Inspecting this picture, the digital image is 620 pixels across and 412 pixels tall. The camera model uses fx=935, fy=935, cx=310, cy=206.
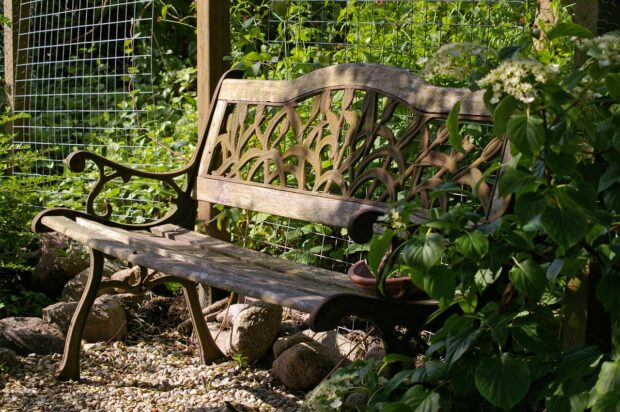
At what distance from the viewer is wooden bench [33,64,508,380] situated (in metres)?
2.86

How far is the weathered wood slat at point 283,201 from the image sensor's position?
343cm

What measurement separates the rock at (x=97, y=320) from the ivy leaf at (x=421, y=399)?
7.85 ft

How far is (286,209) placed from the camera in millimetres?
3748

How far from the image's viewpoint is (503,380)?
86.5 inches

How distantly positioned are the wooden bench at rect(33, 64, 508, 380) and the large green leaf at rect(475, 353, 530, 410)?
460mm

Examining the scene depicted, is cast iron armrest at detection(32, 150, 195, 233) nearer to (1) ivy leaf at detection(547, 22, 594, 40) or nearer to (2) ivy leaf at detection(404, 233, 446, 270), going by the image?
(2) ivy leaf at detection(404, 233, 446, 270)

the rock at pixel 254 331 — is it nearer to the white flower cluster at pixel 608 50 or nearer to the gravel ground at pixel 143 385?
the gravel ground at pixel 143 385

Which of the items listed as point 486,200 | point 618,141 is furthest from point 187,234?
point 618,141

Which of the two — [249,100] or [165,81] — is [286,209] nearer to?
[249,100]

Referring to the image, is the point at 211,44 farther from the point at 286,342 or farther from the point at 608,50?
the point at 608,50

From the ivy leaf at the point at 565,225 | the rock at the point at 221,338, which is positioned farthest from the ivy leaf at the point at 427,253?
the rock at the point at 221,338

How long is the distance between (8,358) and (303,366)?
4.28ft

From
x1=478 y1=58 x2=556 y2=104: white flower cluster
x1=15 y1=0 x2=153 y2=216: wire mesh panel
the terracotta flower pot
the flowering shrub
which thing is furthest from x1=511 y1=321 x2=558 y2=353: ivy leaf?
x1=15 y1=0 x2=153 y2=216: wire mesh panel

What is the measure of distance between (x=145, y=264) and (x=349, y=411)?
905 mm
